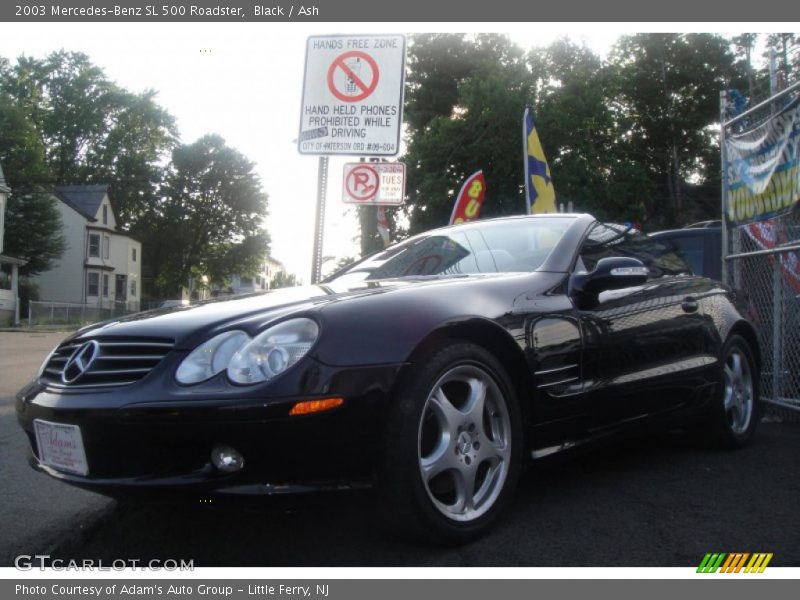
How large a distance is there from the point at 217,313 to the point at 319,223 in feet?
9.30

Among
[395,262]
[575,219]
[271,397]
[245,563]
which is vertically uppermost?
[575,219]

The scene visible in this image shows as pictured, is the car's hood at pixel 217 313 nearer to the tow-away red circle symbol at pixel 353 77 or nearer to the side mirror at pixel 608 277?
A: the side mirror at pixel 608 277

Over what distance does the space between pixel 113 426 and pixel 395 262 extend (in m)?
2.04

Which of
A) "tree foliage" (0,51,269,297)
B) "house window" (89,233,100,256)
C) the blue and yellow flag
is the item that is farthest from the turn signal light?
"tree foliage" (0,51,269,297)

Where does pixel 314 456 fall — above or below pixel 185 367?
below

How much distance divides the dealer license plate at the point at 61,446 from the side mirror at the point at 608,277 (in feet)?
7.08

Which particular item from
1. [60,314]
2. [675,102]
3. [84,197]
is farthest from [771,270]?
[84,197]

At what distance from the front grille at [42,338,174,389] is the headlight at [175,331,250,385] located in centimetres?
12

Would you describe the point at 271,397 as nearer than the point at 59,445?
Yes

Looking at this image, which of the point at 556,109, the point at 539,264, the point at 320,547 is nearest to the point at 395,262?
the point at 539,264

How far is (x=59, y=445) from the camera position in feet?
9.19

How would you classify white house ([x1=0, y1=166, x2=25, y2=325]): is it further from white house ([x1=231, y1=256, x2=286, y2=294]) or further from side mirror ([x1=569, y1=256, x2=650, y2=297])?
side mirror ([x1=569, y1=256, x2=650, y2=297])

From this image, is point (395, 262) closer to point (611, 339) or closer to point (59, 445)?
point (611, 339)

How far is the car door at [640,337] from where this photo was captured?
359 cm
